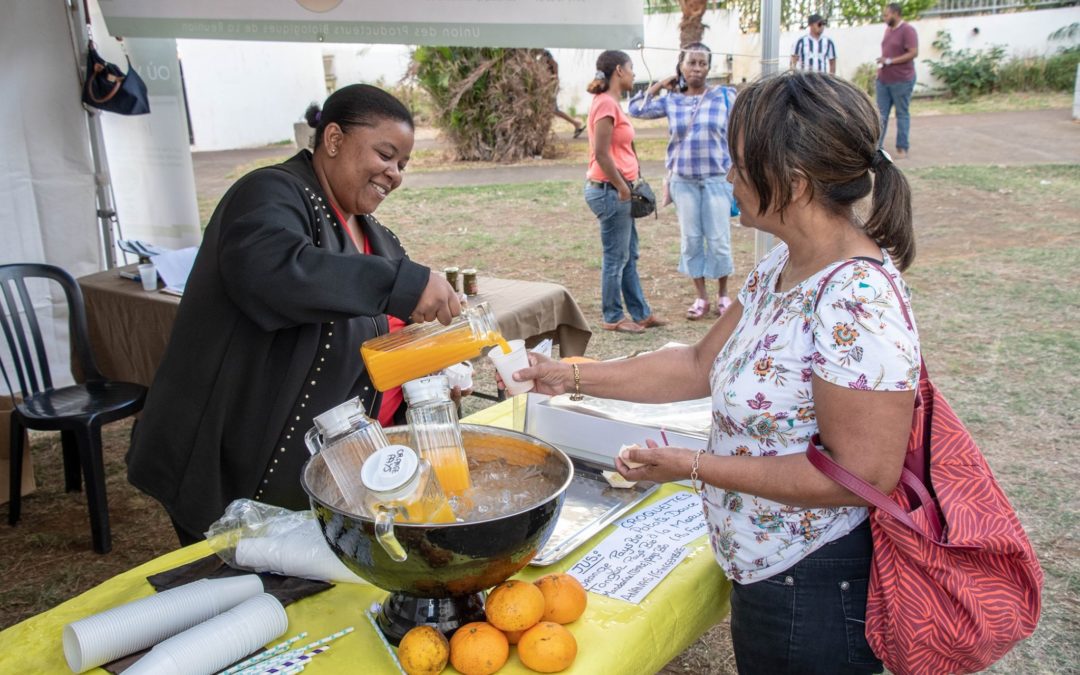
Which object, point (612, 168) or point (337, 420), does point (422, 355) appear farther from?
point (612, 168)

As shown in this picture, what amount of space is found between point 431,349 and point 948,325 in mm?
5463

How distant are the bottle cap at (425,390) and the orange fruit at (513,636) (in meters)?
0.39

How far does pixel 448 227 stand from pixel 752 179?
355 inches

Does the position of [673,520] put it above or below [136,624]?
below

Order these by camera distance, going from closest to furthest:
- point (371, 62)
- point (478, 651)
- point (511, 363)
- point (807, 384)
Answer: point (478, 651) < point (807, 384) < point (511, 363) < point (371, 62)

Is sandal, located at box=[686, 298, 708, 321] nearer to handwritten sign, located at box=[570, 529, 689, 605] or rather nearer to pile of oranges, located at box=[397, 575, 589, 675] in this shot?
handwritten sign, located at box=[570, 529, 689, 605]

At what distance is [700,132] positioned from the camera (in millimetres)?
6090

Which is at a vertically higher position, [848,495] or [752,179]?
[752,179]

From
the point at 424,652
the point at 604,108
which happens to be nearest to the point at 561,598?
the point at 424,652

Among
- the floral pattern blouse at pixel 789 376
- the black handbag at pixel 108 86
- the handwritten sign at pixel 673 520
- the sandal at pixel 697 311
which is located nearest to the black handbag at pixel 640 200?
the sandal at pixel 697 311

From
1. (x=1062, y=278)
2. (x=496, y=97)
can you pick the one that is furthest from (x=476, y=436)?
(x=496, y=97)

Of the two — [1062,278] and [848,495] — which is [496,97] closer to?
[1062,278]

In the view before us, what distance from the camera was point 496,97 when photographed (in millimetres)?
13523

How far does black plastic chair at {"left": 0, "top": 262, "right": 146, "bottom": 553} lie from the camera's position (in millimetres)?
3621
